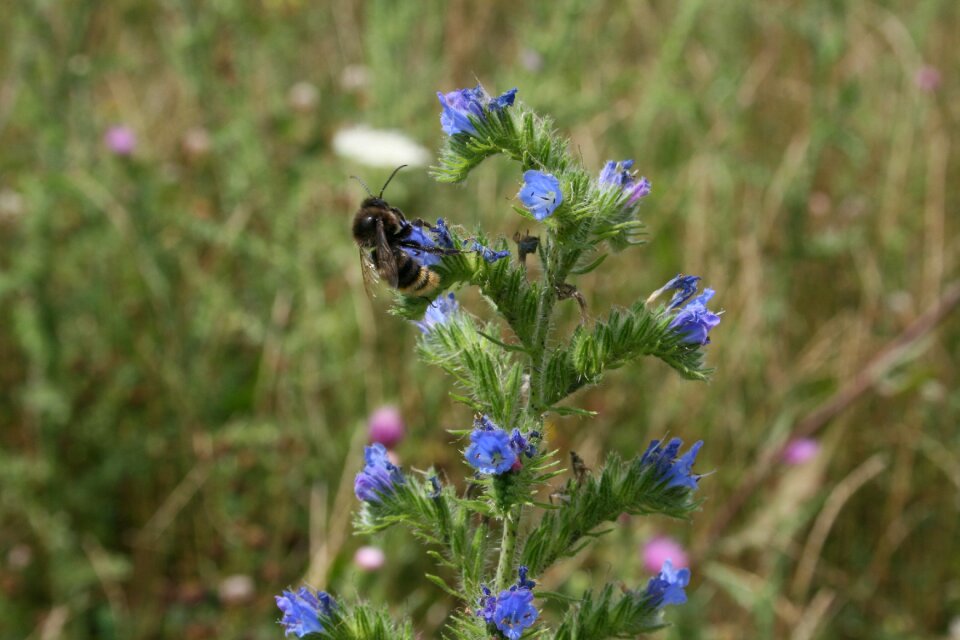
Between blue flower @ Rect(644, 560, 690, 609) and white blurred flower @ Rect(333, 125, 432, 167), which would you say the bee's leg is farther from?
white blurred flower @ Rect(333, 125, 432, 167)

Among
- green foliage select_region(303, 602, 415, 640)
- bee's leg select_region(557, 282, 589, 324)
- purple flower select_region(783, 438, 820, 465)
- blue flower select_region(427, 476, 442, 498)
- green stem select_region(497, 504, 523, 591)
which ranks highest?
purple flower select_region(783, 438, 820, 465)

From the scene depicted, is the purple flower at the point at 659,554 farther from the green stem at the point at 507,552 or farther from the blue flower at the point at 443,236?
the blue flower at the point at 443,236

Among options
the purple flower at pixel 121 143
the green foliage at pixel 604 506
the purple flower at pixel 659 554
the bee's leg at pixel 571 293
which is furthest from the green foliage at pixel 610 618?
the purple flower at pixel 121 143

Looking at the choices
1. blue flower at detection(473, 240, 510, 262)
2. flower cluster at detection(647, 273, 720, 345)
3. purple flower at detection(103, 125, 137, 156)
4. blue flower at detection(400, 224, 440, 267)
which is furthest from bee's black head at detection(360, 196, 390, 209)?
purple flower at detection(103, 125, 137, 156)

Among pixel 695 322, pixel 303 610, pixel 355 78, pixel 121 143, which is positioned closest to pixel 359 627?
pixel 303 610

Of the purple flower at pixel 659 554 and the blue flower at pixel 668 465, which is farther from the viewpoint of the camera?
the purple flower at pixel 659 554

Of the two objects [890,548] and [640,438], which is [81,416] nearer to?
[640,438]
